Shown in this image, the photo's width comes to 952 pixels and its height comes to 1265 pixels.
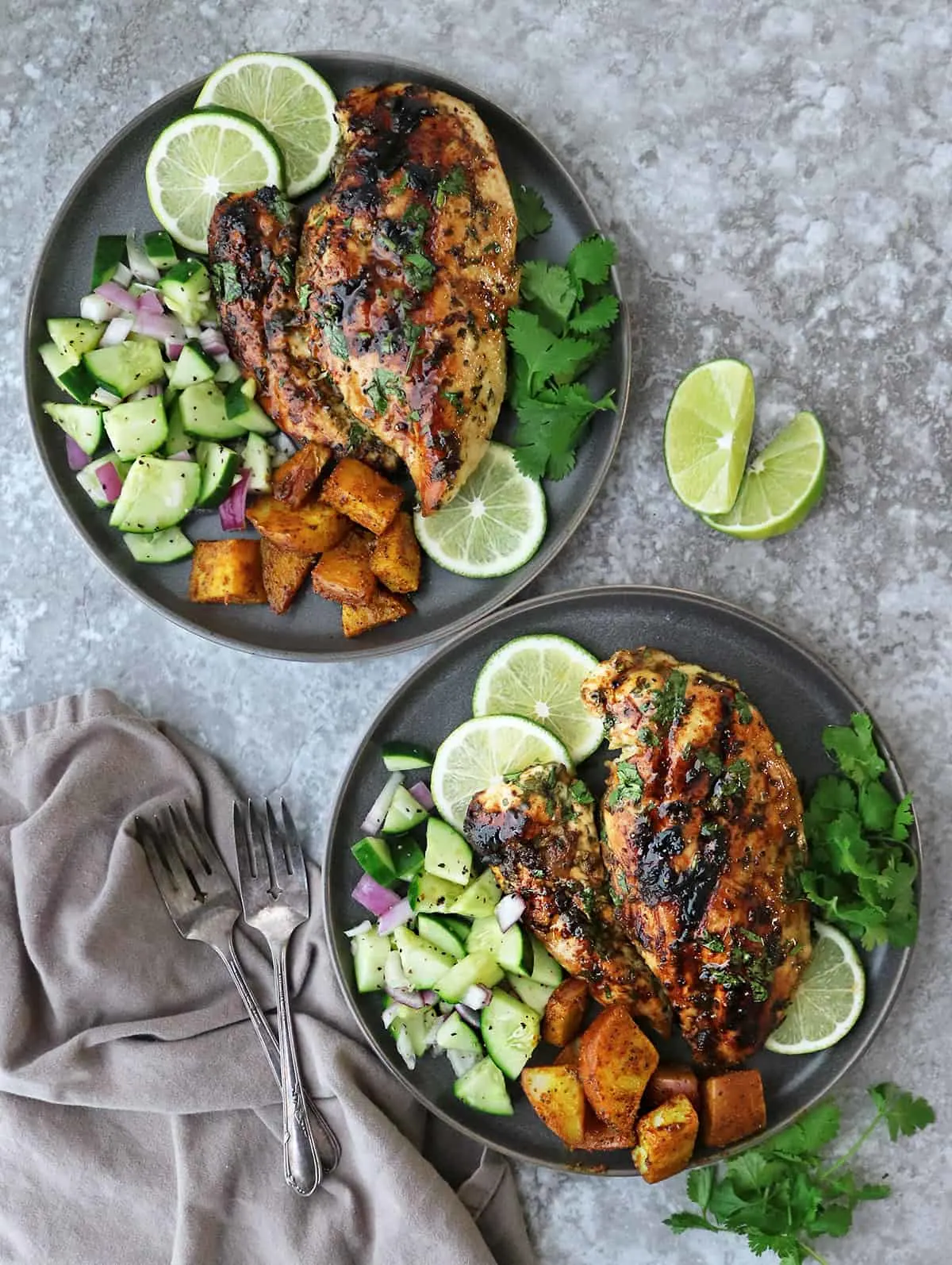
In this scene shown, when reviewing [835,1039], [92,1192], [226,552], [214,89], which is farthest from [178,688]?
[835,1039]

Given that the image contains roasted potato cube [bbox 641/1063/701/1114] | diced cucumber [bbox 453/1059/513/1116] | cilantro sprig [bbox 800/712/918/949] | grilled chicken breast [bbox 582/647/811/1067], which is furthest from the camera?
diced cucumber [bbox 453/1059/513/1116]

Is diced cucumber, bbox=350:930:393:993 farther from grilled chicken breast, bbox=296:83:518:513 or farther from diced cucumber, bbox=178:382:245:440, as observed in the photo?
diced cucumber, bbox=178:382:245:440

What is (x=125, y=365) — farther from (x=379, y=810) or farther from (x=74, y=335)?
(x=379, y=810)

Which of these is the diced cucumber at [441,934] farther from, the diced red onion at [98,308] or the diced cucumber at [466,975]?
the diced red onion at [98,308]

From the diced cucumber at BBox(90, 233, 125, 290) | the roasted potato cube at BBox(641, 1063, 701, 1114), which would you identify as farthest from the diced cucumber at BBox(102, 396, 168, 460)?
the roasted potato cube at BBox(641, 1063, 701, 1114)

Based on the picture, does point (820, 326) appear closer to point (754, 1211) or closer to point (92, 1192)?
point (754, 1211)

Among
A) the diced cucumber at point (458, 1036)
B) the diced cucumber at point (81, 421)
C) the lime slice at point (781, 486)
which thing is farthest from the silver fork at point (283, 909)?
the lime slice at point (781, 486)
